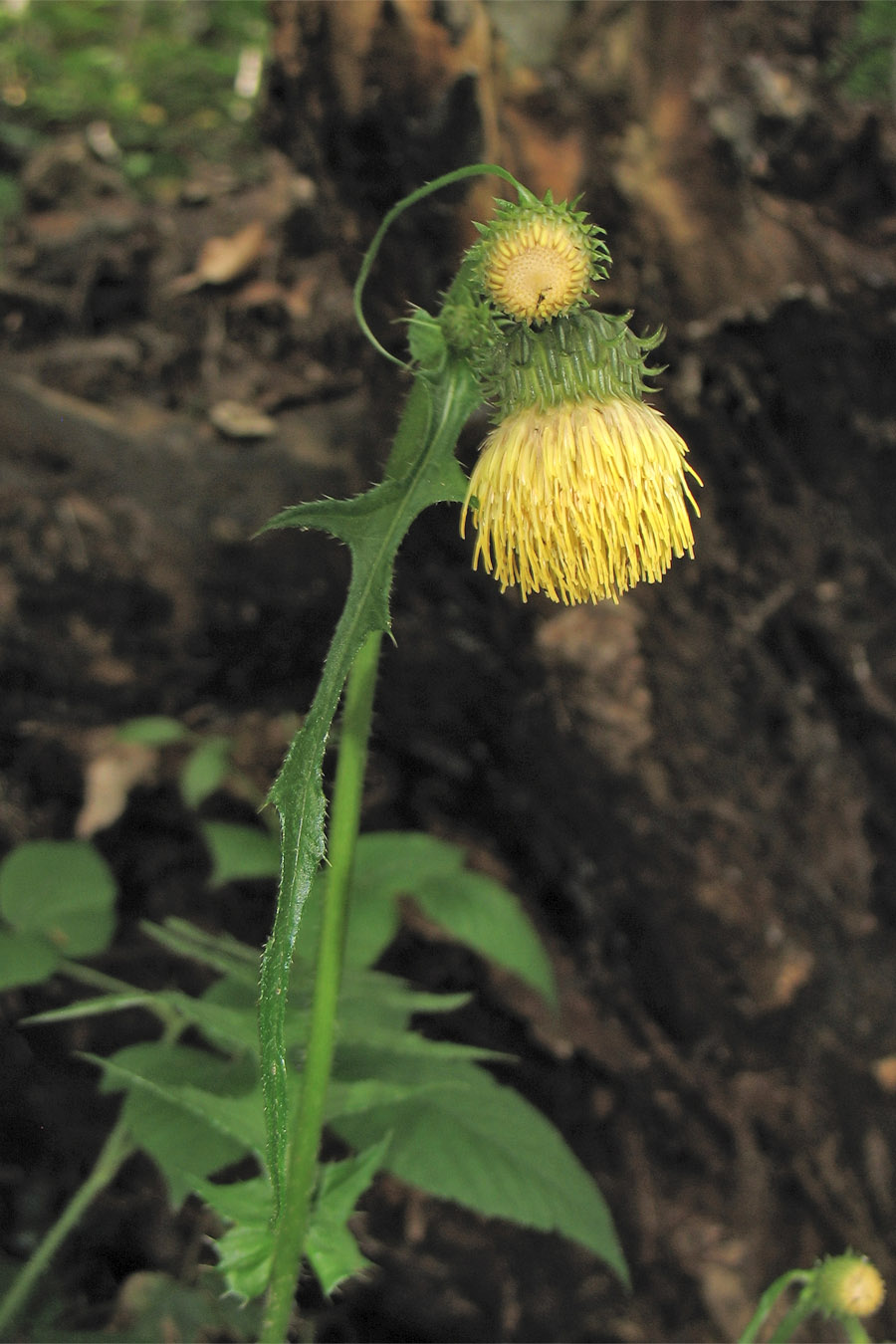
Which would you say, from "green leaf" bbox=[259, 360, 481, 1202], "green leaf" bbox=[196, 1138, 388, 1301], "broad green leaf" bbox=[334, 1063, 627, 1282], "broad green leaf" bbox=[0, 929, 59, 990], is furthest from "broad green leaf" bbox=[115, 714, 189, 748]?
"green leaf" bbox=[259, 360, 481, 1202]

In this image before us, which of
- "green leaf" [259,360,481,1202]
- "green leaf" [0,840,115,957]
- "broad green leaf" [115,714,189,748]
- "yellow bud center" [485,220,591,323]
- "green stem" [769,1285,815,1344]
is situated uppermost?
"yellow bud center" [485,220,591,323]

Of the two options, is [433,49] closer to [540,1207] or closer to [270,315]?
[270,315]

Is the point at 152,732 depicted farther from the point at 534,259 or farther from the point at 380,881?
the point at 534,259

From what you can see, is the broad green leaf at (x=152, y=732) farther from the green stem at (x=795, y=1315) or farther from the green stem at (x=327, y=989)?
the green stem at (x=795, y=1315)

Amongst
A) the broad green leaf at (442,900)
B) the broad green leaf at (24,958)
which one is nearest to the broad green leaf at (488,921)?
the broad green leaf at (442,900)

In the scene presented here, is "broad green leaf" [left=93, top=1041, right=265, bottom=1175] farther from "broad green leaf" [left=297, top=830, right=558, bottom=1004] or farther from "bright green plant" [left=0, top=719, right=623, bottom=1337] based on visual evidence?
"broad green leaf" [left=297, top=830, right=558, bottom=1004]
